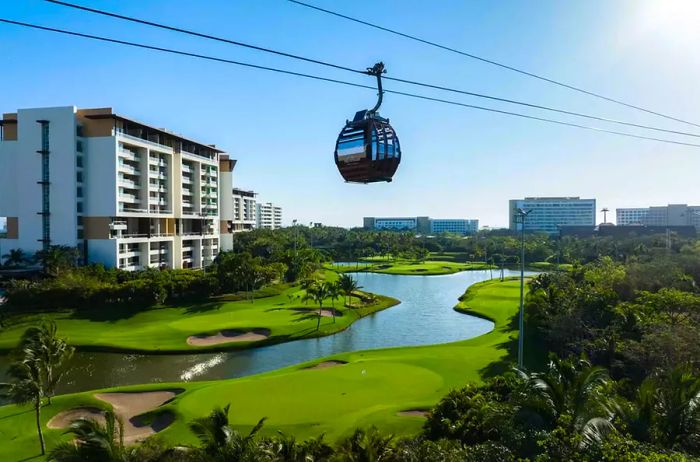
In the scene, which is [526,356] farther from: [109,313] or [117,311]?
[109,313]

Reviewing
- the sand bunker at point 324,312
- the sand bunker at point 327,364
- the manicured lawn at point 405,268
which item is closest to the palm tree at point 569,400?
the sand bunker at point 327,364

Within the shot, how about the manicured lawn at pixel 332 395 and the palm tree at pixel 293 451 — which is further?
the manicured lawn at pixel 332 395

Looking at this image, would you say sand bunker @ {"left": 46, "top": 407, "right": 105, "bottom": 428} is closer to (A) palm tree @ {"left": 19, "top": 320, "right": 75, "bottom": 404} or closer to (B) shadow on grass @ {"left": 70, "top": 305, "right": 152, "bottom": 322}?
(A) palm tree @ {"left": 19, "top": 320, "right": 75, "bottom": 404}

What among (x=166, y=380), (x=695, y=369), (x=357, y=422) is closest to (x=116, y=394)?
(x=166, y=380)

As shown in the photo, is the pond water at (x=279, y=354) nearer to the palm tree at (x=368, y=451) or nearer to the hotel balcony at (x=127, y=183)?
the palm tree at (x=368, y=451)

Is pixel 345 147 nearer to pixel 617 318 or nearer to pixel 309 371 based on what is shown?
pixel 309 371

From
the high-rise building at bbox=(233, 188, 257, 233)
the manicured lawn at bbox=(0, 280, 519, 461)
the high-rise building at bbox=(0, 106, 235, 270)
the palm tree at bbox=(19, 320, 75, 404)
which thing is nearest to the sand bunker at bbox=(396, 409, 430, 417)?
the manicured lawn at bbox=(0, 280, 519, 461)
